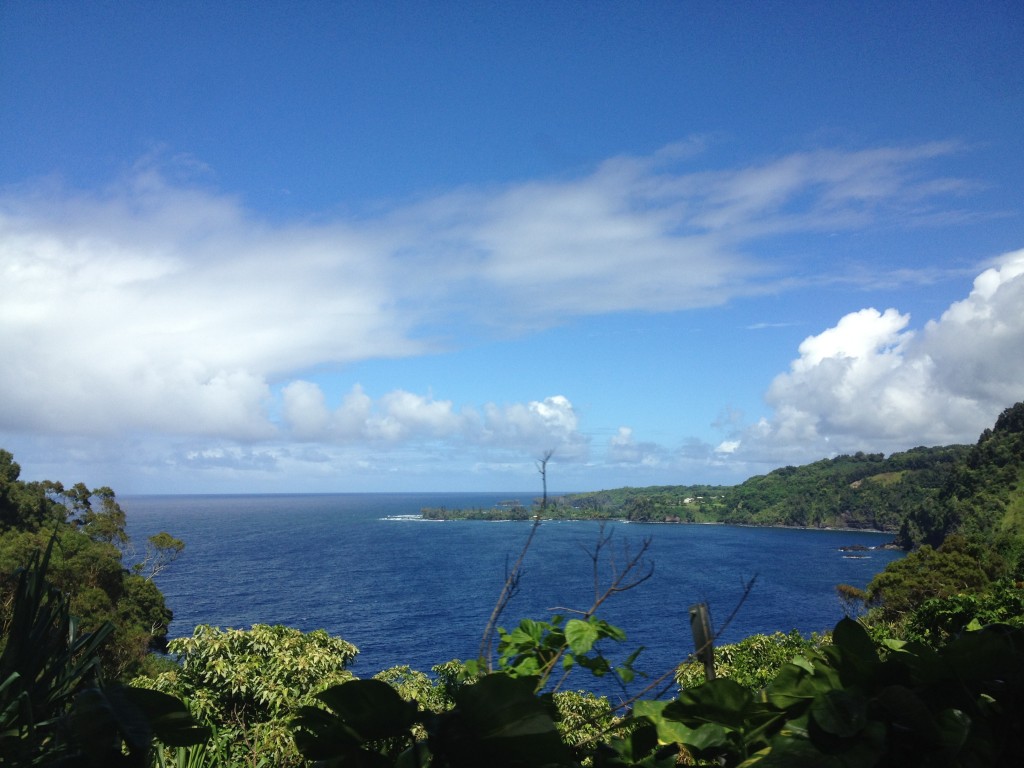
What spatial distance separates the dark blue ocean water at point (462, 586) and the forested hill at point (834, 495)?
8.88 m

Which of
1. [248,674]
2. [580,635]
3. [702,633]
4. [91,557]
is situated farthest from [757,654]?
[91,557]

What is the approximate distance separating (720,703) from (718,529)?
107964 mm

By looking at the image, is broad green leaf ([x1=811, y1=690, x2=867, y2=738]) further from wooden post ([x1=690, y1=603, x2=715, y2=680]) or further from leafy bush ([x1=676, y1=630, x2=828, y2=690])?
leafy bush ([x1=676, y1=630, x2=828, y2=690])

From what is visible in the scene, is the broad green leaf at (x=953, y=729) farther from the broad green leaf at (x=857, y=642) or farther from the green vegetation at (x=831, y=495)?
the green vegetation at (x=831, y=495)

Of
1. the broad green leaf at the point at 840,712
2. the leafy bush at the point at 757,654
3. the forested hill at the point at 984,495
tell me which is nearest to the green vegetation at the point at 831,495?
the forested hill at the point at 984,495

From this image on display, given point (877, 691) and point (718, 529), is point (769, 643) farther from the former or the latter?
point (718, 529)

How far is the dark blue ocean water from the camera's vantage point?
1474 inches

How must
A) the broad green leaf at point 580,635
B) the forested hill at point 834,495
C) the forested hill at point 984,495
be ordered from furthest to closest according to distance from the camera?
1. the forested hill at point 834,495
2. the forested hill at point 984,495
3. the broad green leaf at point 580,635

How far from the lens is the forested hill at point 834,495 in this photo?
99.0 m

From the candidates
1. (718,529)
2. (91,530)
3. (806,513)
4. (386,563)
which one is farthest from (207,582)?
(806,513)

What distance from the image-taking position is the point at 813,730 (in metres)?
0.98

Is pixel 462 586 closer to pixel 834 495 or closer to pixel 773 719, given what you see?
pixel 773 719

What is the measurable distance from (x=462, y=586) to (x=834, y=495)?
73.6 m

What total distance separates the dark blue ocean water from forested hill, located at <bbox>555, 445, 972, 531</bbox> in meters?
8.88
